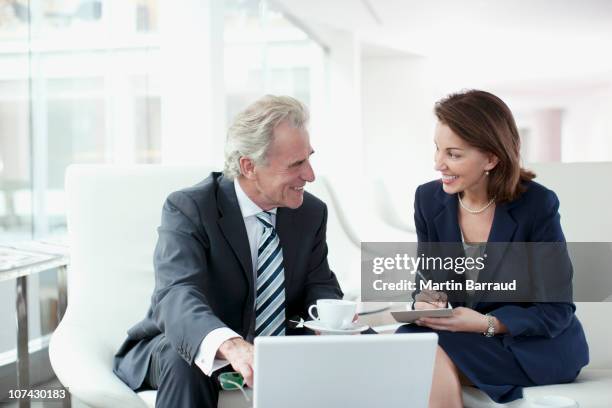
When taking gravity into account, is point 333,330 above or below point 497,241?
below

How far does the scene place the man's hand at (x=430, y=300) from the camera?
7.09 ft

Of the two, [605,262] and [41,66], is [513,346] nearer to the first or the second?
[605,262]

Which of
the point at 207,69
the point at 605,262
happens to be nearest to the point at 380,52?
the point at 207,69

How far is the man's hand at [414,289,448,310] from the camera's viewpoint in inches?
85.1

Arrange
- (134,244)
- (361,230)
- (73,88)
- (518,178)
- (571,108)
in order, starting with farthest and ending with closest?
(571,108) < (361,230) < (73,88) < (134,244) < (518,178)

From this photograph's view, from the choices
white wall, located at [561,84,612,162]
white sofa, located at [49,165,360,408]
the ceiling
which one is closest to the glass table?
white sofa, located at [49,165,360,408]

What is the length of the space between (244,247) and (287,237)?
156 mm

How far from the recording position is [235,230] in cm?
210

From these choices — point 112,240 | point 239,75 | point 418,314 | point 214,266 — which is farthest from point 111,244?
point 239,75

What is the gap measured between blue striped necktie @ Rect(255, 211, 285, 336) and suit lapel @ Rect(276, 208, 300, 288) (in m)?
0.02

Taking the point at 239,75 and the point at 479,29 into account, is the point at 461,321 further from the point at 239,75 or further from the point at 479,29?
the point at 479,29

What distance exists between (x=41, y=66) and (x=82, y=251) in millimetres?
1676

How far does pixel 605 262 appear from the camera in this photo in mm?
2527

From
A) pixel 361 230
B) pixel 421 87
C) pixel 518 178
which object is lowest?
pixel 361 230
